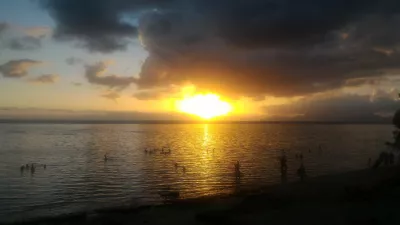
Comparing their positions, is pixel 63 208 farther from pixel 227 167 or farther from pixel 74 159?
pixel 74 159

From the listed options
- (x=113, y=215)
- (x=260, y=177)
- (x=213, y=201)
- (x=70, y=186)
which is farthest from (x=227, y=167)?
(x=113, y=215)

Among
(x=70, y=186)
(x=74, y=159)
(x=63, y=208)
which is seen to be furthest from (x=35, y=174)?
(x=63, y=208)

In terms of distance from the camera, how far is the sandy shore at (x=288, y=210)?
23.3 meters

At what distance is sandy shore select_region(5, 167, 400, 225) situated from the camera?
2328 cm

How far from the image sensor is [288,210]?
25969 millimetres

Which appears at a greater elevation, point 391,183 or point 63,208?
point 391,183

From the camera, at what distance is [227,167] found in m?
67.9

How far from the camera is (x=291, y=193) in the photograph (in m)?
33.5

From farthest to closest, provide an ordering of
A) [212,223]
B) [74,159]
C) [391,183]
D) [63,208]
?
[74,159], [63,208], [391,183], [212,223]

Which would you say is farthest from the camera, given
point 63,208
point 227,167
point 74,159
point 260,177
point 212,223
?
point 74,159

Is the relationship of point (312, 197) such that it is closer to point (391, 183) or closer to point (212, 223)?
point (391, 183)

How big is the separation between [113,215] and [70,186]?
22.3m

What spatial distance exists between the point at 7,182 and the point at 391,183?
48.9 metres

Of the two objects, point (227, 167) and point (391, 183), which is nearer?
point (391, 183)
